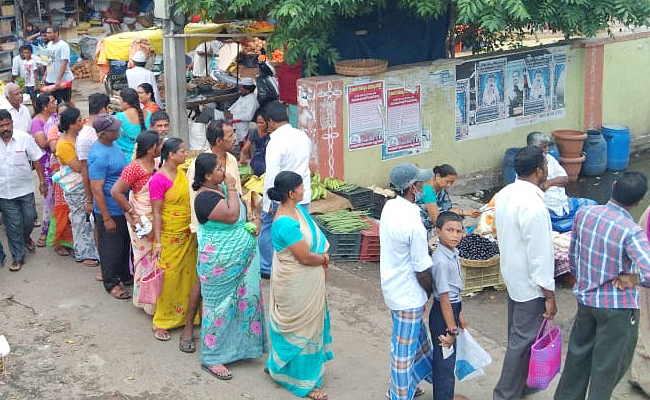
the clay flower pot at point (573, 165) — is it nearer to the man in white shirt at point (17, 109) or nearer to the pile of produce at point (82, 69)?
the man in white shirt at point (17, 109)

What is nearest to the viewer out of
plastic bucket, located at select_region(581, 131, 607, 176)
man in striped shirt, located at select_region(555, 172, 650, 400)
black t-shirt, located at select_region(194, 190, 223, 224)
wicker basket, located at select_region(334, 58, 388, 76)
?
man in striped shirt, located at select_region(555, 172, 650, 400)

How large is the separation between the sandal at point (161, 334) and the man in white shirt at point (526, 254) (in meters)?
2.84

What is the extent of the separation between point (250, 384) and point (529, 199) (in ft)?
8.10

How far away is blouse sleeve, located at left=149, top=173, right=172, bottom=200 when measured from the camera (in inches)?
274

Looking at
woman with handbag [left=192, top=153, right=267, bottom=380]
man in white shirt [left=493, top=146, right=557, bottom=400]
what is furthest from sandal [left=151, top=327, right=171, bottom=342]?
man in white shirt [left=493, top=146, right=557, bottom=400]

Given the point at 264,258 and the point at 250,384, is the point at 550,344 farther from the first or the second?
the point at 264,258

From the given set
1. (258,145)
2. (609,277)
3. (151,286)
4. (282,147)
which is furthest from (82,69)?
(609,277)

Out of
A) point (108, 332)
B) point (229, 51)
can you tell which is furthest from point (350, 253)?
point (229, 51)

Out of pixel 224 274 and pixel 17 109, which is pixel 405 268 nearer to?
pixel 224 274

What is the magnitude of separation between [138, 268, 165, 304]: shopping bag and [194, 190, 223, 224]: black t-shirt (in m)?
1.08

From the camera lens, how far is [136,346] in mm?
7180

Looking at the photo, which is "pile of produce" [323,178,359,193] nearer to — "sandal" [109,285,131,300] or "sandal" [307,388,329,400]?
"sandal" [109,285,131,300]

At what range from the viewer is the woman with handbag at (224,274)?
636 cm

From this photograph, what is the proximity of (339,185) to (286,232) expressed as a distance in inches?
176
